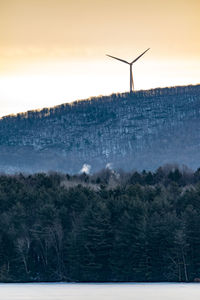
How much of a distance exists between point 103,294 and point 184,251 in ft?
85.9

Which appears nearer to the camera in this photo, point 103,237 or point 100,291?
point 100,291

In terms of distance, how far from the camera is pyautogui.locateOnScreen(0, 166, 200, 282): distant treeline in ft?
418

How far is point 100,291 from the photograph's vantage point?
108 meters

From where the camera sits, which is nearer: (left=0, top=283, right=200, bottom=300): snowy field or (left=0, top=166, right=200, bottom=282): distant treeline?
(left=0, top=283, right=200, bottom=300): snowy field

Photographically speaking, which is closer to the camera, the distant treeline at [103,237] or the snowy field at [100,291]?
the snowy field at [100,291]

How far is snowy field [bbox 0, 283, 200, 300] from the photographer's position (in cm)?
9806

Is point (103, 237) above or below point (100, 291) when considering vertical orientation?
above

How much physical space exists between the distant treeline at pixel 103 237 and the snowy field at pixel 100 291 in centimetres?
579

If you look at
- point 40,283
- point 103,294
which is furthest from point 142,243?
point 103,294

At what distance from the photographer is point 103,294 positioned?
103 m

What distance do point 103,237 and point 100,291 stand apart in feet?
81.4

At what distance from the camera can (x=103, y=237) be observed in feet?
436

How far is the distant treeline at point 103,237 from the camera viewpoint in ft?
418

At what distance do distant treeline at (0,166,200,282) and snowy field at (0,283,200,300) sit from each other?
19.0 feet
